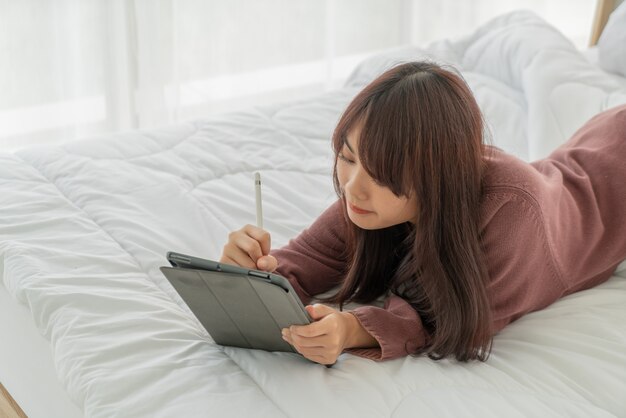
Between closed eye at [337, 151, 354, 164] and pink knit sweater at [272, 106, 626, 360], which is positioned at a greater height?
closed eye at [337, 151, 354, 164]

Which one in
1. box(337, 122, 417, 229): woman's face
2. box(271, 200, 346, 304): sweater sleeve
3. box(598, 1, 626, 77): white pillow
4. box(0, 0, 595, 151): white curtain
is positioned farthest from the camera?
box(0, 0, 595, 151): white curtain

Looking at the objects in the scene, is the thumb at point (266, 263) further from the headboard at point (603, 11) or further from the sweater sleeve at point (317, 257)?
the headboard at point (603, 11)

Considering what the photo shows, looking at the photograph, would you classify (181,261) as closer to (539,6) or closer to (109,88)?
(109,88)

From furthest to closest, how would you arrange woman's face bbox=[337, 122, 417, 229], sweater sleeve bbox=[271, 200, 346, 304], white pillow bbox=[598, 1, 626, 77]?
white pillow bbox=[598, 1, 626, 77] → sweater sleeve bbox=[271, 200, 346, 304] → woman's face bbox=[337, 122, 417, 229]

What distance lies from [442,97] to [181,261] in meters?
0.35

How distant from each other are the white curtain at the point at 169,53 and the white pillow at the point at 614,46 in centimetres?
106

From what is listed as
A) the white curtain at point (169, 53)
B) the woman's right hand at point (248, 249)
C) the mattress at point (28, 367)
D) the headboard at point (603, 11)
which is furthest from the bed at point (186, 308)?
the white curtain at point (169, 53)

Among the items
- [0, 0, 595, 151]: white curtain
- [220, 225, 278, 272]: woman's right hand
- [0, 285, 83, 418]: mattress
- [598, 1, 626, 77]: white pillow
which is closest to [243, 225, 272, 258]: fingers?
[220, 225, 278, 272]: woman's right hand

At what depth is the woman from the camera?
3.28ft

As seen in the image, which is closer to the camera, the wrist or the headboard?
the wrist

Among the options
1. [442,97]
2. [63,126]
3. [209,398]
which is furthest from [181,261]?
[63,126]

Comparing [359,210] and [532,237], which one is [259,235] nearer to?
[359,210]

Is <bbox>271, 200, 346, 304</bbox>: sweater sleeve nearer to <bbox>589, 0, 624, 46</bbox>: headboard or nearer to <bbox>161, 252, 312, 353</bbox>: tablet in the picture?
<bbox>161, 252, 312, 353</bbox>: tablet

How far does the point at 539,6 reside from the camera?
315 centimetres
